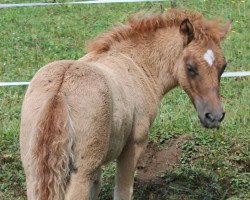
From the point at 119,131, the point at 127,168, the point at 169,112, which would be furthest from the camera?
the point at 169,112

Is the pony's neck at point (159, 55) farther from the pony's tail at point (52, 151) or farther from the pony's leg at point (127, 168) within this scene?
the pony's tail at point (52, 151)

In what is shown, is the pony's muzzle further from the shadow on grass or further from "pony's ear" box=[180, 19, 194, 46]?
the shadow on grass

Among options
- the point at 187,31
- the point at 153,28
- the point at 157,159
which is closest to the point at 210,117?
the point at 187,31

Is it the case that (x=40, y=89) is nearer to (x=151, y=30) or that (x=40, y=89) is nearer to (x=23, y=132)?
(x=23, y=132)

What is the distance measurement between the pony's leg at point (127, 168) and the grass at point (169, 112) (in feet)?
2.85

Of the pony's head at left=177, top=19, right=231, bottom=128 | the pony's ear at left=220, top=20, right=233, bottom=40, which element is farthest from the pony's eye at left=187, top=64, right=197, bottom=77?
the pony's ear at left=220, top=20, right=233, bottom=40

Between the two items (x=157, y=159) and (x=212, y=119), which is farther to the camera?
(x=157, y=159)

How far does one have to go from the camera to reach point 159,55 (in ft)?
20.3

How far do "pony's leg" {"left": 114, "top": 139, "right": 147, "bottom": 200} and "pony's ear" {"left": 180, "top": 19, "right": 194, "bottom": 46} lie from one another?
98 cm

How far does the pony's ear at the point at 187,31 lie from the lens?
233 inches

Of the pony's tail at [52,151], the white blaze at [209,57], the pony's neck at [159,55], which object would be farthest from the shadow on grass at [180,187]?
the pony's tail at [52,151]

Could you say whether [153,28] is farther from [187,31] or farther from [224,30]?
[224,30]

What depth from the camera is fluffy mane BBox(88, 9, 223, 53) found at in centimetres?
598

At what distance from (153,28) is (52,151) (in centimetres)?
213
